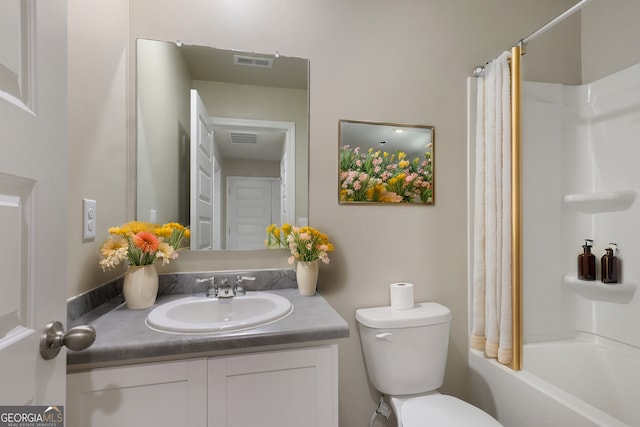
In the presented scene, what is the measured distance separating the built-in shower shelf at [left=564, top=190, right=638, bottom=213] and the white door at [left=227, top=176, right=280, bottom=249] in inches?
66.6

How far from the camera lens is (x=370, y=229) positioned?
1553 millimetres

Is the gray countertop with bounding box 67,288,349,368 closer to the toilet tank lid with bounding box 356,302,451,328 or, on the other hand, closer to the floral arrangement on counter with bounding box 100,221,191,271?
the floral arrangement on counter with bounding box 100,221,191,271

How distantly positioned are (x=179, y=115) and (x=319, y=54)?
0.74m

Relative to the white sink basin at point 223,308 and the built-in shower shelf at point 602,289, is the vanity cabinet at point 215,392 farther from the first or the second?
the built-in shower shelf at point 602,289

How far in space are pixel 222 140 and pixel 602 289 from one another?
7.14 ft

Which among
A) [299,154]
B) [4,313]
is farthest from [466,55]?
[4,313]

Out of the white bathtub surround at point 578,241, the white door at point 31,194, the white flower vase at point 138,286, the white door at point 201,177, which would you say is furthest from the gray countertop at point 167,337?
the white bathtub surround at point 578,241

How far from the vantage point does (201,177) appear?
1434 mm

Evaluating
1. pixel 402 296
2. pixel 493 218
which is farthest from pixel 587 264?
pixel 402 296

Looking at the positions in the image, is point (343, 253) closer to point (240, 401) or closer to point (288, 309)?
point (288, 309)

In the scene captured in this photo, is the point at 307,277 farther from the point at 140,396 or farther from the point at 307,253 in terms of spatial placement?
the point at 140,396

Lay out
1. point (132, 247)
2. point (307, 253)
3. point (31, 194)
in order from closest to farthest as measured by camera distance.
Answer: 1. point (31, 194)
2. point (132, 247)
3. point (307, 253)

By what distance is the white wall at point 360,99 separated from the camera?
4.26 ft

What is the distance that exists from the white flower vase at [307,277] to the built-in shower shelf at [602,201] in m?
1.56
